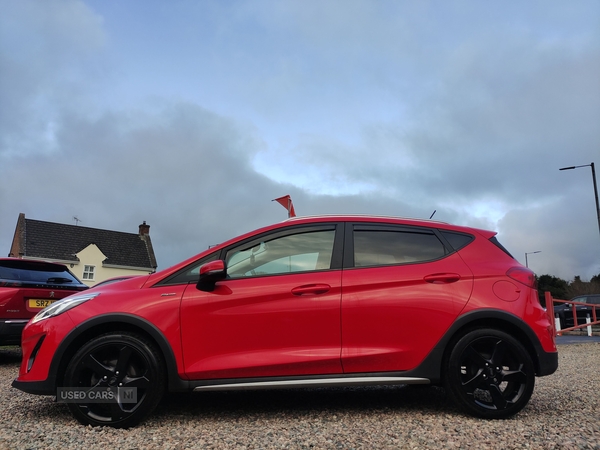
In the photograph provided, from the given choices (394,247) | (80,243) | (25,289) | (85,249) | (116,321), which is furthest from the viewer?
(80,243)

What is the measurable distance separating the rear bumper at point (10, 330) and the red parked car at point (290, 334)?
10.7 ft

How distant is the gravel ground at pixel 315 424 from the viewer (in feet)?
10.5

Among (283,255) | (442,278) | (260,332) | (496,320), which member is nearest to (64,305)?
(260,332)

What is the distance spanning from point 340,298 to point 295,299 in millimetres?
350

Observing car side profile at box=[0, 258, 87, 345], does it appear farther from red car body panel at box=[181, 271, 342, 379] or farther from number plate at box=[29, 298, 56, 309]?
red car body panel at box=[181, 271, 342, 379]

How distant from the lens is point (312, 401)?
4.50 metres

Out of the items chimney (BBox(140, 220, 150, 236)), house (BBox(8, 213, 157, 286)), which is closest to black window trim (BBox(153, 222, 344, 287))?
house (BBox(8, 213, 157, 286))

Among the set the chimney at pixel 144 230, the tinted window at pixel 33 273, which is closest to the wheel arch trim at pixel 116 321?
the tinted window at pixel 33 273

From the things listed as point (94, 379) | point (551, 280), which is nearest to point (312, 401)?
point (94, 379)

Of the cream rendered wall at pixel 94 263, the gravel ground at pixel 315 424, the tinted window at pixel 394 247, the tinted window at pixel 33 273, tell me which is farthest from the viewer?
the cream rendered wall at pixel 94 263

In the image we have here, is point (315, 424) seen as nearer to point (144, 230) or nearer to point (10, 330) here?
point (10, 330)

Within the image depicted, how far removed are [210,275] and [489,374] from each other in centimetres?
228

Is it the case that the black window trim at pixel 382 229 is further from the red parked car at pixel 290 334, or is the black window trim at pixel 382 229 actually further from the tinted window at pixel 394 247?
the red parked car at pixel 290 334

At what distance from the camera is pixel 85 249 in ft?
130
